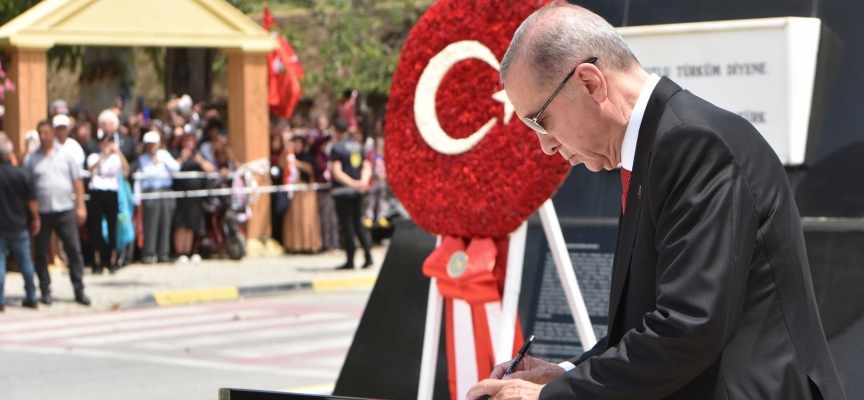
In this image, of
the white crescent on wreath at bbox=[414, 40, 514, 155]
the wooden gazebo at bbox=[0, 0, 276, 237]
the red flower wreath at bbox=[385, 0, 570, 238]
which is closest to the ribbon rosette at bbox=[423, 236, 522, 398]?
the red flower wreath at bbox=[385, 0, 570, 238]

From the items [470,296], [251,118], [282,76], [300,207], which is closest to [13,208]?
[251,118]

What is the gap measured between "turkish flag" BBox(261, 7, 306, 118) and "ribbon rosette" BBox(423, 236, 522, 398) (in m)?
14.0

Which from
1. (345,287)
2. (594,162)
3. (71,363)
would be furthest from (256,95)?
(594,162)

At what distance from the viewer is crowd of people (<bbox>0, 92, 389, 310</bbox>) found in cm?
1157

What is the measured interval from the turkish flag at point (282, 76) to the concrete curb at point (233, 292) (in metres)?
5.48

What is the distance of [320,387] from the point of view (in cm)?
750

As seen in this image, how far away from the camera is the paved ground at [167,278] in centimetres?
1202

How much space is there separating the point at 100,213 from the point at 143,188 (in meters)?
1.11

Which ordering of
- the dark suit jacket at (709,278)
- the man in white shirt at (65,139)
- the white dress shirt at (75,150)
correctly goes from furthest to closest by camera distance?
the white dress shirt at (75,150)
the man in white shirt at (65,139)
the dark suit jacket at (709,278)

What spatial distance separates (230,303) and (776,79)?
908 cm

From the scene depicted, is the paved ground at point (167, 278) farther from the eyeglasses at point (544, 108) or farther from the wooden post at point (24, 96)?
the eyeglasses at point (544, 108)

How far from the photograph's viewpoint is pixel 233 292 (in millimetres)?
13133

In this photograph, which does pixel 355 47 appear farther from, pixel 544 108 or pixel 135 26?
pixel 544 108

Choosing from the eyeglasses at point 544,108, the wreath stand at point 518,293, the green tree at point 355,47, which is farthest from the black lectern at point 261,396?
the green tree at point 355,47
